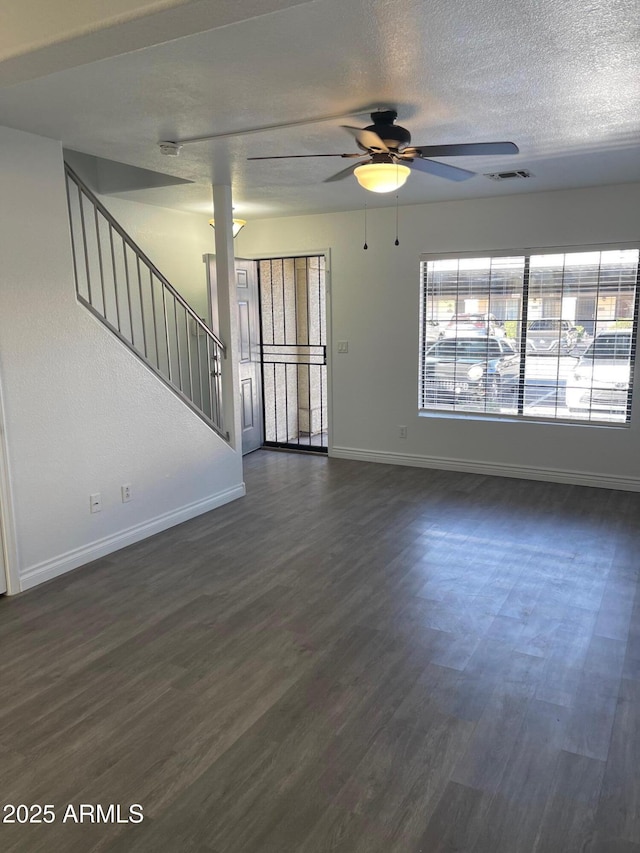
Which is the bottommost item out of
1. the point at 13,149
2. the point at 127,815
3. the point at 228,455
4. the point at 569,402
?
the point at 127,815

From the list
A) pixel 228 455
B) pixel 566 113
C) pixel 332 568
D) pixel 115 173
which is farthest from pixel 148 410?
pixel 566 113

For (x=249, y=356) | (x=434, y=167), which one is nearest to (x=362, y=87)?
(x=434, y=167)

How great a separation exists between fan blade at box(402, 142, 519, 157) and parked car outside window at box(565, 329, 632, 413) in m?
2.99

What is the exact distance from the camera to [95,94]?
2.85 m

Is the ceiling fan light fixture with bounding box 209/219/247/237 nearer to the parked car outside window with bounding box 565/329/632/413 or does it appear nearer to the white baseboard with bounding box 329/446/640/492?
the white baseboard with bounding box 329/446/640/492

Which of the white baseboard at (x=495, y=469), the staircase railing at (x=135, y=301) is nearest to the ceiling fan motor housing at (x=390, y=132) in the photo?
the staircase railing at (x=135, y=301)

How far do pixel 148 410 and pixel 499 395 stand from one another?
3.29 meters

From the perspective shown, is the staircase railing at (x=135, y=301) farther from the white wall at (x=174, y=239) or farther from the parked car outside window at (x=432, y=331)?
the parked car outside window at (x=432, y=331)

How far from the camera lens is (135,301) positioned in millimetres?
5387

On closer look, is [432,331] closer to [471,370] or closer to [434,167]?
[471,370]

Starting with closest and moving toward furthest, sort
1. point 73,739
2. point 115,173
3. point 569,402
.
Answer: point 73,739 → point 115,173 → point 569,402

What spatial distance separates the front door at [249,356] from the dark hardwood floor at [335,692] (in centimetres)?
255

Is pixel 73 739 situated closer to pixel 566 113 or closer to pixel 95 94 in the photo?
pixel 95 94

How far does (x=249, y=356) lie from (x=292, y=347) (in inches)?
25.0
